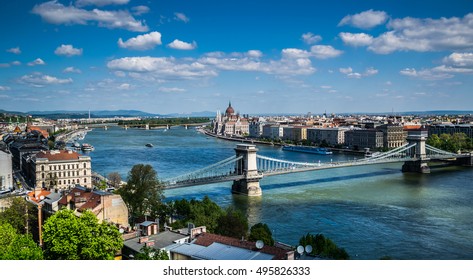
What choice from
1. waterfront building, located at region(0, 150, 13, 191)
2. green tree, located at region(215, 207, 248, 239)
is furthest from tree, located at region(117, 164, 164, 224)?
waterfront building, located at region(0, 150, 13, 191)

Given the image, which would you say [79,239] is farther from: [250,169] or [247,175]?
[250,169]

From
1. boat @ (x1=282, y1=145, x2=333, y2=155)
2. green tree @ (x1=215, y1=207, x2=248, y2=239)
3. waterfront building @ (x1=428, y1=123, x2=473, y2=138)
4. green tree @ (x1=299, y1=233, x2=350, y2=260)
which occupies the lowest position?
boat @ (x1=282, y1=145, x2=333, y2=155)

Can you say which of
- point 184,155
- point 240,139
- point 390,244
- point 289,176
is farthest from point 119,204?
point 240,139

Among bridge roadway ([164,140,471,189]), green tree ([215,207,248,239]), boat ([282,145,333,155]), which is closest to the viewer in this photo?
green tree ([215,207,248,239])

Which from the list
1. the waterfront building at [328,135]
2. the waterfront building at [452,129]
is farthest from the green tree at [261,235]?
the waterfront building at [452,129]

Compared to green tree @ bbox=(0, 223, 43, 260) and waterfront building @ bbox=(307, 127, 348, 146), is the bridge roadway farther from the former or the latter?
waterfront building @ bbox=(307, 127, 348, 146)

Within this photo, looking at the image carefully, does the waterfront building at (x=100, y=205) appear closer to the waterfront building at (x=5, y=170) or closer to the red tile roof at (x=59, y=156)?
the waterfront building at (x=5, y=170)
